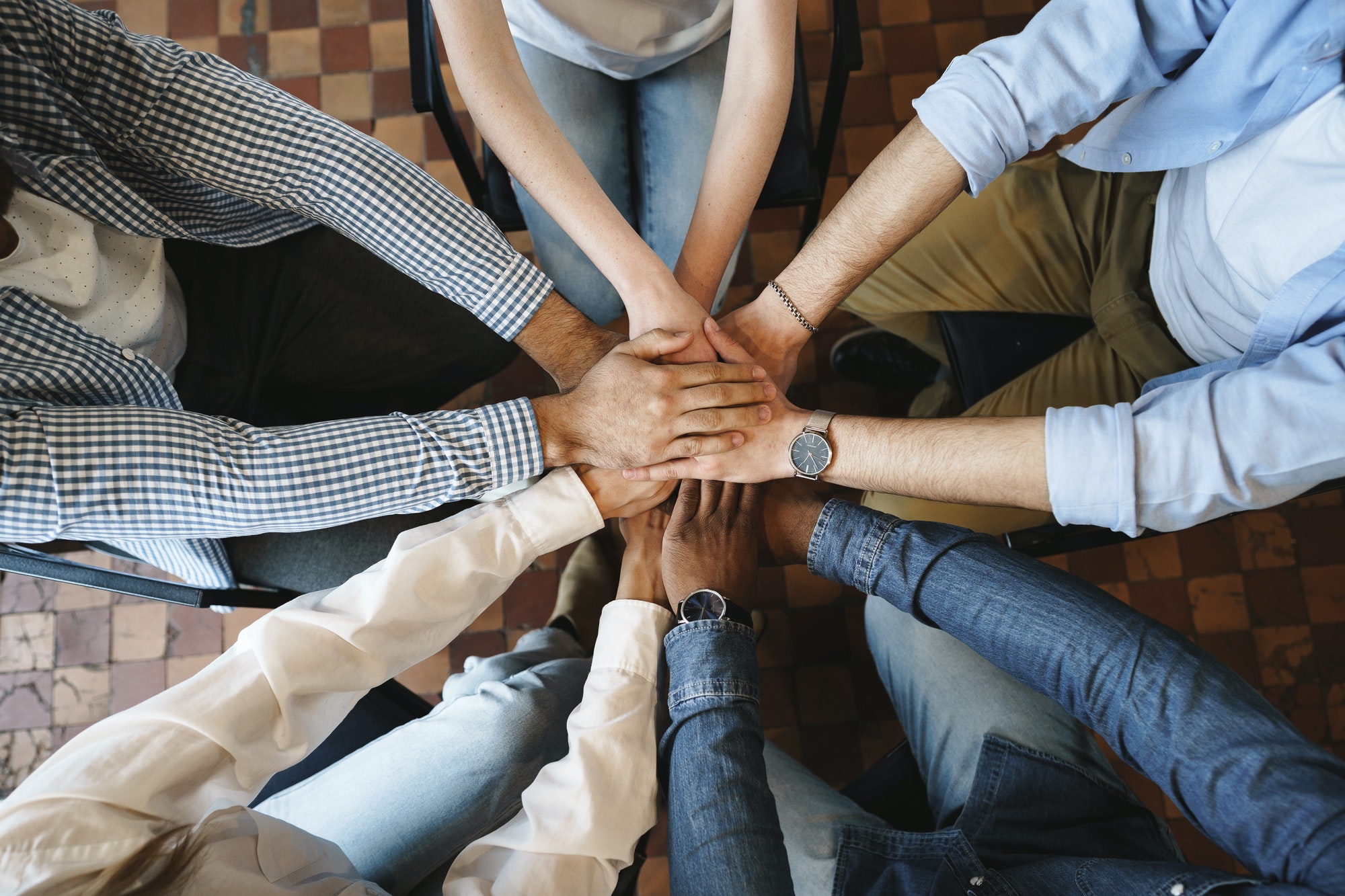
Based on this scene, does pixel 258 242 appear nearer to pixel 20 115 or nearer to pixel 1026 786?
pixel 20 115

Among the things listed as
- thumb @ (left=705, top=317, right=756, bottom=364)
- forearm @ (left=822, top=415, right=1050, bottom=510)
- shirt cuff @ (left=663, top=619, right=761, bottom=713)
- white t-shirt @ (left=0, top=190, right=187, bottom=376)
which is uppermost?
white t-shirt @ (left=0, top=190, right=187, bottom=376)

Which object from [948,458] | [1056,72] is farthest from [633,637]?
[1056,72]

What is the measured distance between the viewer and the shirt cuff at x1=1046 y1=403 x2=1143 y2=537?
1.13m

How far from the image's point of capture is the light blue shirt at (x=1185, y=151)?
1.06 m

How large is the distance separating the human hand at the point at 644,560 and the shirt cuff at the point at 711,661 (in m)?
0.12

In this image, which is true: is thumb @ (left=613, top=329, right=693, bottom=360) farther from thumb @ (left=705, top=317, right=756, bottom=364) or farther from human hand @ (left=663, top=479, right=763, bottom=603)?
human hand @ (left=663, top=479, right=763, bottom=603)

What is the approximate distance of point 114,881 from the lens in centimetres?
85

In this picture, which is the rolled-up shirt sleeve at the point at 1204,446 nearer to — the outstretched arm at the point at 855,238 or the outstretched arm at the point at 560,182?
the outstretched arm at the point at 855,238

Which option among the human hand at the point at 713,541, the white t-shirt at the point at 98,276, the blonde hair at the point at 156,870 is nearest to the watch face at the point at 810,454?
the human hand at the point at 713,541

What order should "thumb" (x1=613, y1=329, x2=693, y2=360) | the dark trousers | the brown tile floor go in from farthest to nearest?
the brown tile floor → the dark trousers → "thumb" (x1=613, y1=329, x2=693, y2=360)

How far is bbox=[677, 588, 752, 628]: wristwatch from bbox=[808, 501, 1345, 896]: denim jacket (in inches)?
6.5

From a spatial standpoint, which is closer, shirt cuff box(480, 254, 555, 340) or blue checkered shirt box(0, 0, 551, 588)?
blue checkered shirt box(0, 0, 551, 588)

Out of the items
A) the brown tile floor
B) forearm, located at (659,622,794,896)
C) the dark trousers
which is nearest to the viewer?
forearm, located at (659,622,794,896)

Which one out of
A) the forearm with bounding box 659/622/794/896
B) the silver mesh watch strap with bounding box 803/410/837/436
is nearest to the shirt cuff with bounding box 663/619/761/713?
the forearm with bounding box 659/622/794/896
